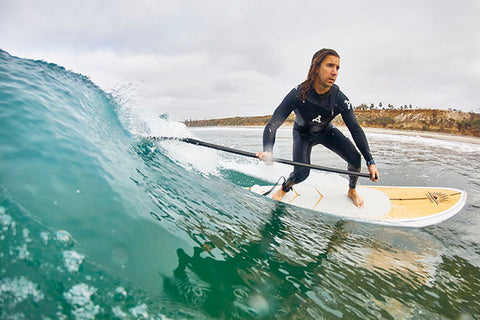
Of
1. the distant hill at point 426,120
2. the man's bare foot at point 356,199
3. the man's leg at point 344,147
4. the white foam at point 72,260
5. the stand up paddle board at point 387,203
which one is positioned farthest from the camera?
the distant hill at point 426,120

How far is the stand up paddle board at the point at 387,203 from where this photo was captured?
441 cm

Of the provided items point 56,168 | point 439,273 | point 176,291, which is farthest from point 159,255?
point 439,273

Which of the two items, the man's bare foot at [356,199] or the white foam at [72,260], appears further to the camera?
the man's bare foot at [356,199]

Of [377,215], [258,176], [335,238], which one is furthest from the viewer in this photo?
[258,176]

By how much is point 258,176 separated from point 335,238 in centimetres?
409

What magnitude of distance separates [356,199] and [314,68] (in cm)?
269

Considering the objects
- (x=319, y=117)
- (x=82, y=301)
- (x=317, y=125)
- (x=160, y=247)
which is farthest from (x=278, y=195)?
(x=82, y=301)

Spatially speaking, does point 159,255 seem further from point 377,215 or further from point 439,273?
point 377,215

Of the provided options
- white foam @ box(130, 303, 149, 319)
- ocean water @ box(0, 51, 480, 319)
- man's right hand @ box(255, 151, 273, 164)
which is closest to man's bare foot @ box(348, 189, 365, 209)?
ocean water @ box(0, 51, 480, 319)

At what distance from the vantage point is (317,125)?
4219 mm

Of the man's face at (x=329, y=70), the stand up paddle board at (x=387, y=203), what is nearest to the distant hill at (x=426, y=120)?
the stand up paddle board at (x=387, y=203)

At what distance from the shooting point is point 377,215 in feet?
14.8

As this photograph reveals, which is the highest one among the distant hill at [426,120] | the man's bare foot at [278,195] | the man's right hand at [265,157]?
the distant hill at [426,120]

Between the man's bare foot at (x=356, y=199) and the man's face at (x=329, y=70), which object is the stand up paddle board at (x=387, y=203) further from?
the man's face at (x=329, y=70)
